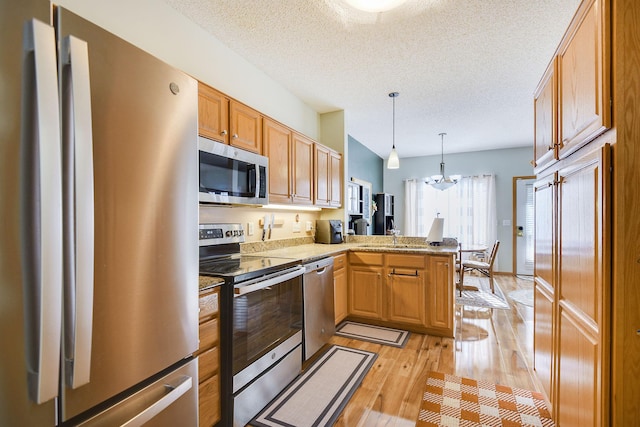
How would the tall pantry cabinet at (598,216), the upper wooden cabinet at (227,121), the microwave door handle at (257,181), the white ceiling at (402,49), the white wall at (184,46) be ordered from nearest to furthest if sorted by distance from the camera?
the tall pantry cabinet at (598,216), the white wall at (184,46), the upper wooden cabinet at (227,121), the white ceiling at (402,49), the microwave door handle at (257,181)

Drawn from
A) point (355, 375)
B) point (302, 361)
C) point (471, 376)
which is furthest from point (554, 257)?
point (302, 361)

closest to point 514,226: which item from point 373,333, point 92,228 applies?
point 373,333

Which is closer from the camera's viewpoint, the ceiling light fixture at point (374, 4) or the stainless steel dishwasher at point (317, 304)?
the ceiling light fixture at point (374, 4)

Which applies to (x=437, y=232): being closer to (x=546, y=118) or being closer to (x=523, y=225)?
(x=546, y=118)

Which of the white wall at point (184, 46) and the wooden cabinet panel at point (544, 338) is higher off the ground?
the white wall at point (184, 46)

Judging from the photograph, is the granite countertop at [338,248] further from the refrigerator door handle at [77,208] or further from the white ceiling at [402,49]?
the white ceiling at [402,49]

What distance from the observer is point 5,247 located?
2.23 ft

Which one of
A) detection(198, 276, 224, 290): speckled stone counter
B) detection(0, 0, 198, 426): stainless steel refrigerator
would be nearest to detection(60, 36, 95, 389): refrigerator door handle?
detection(0, 0, 198, 426): stainless steel refrigerator

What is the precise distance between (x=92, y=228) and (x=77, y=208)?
0.22 feet

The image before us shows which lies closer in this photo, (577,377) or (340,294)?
(577,377)

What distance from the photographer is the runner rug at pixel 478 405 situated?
1.77 metres

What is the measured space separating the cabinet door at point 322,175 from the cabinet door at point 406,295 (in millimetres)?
1095

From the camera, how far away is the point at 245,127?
2357 millimetres

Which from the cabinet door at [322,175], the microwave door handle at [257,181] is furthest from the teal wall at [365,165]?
the microwave door handle at [257,181]
